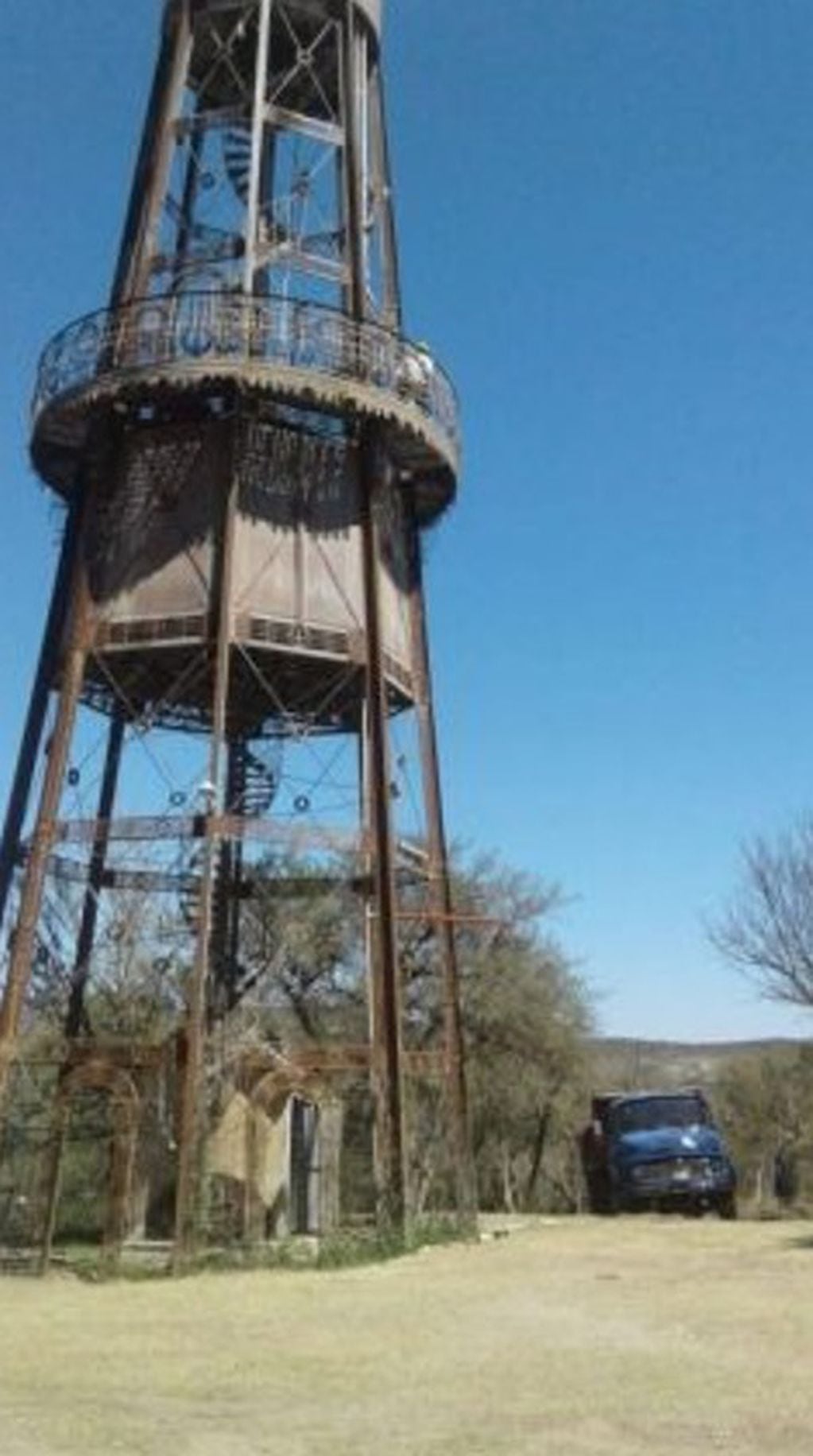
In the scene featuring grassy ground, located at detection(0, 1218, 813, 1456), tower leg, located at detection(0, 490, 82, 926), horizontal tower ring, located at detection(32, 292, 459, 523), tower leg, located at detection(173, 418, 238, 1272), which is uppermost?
horizontal tower ring, located at detection(32, 292, 459, 523)

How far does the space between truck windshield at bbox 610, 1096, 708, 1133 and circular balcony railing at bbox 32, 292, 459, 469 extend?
12.5m

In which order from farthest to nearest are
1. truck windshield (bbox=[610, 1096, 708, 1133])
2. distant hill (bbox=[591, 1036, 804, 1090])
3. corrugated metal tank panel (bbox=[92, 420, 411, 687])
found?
distant hill (bbox=[591, 1036, 804, 1090]) → truck windshield (bbox=[610, 1096, 708, 1133]) → corrugated metal tank panel (bbox=[92, 420, 411, 687])

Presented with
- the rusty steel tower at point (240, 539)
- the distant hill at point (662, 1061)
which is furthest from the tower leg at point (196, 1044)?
the distant hill at point (662, 1061)

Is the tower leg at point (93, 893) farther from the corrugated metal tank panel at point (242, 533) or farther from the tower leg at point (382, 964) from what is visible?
the tower leg at point (382, 964)

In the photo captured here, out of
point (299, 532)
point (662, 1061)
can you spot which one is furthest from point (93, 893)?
point (662, 1061)

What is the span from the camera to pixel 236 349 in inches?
973

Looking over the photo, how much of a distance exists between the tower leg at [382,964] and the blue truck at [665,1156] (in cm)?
709

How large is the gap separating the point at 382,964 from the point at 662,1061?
3048 inches

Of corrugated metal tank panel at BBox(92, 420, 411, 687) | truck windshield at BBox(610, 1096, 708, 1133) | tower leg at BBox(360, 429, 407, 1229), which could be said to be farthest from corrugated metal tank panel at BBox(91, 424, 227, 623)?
truck windshield at BBox(610, 1096, 708, 1133)

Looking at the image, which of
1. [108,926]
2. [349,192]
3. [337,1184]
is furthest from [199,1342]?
[108,926]

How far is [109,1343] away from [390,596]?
586 inches

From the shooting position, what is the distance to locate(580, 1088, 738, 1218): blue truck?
29.3m

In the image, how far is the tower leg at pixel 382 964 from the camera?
77.7 feet

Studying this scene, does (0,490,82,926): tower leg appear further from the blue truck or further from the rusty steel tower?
the blue truck
